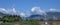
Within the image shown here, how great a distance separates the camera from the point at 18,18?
9297 millimetres

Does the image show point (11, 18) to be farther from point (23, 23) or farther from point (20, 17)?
point (23, 23)

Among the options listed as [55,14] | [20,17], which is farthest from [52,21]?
[20,17]

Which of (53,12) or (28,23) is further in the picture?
(53,12)

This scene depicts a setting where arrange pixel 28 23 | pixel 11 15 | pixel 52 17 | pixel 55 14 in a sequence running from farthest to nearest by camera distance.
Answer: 1. pixel 55 14
2. pixel 52 17
3. pixel 11 15
4. pixel 28 23

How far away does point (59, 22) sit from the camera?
10930mm

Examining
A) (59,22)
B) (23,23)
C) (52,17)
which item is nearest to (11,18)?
(23,23)

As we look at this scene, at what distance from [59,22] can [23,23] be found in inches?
142

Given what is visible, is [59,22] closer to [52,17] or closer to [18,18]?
[52,17]

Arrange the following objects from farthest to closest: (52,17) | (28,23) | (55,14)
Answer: (55,14), (52,17), (28,23)

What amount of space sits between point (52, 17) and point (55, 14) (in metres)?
0.80

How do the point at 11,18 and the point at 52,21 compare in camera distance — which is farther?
the point at 52,21

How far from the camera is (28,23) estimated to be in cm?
793

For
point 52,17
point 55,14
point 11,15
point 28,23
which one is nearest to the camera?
point 28,23

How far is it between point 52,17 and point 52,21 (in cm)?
56
